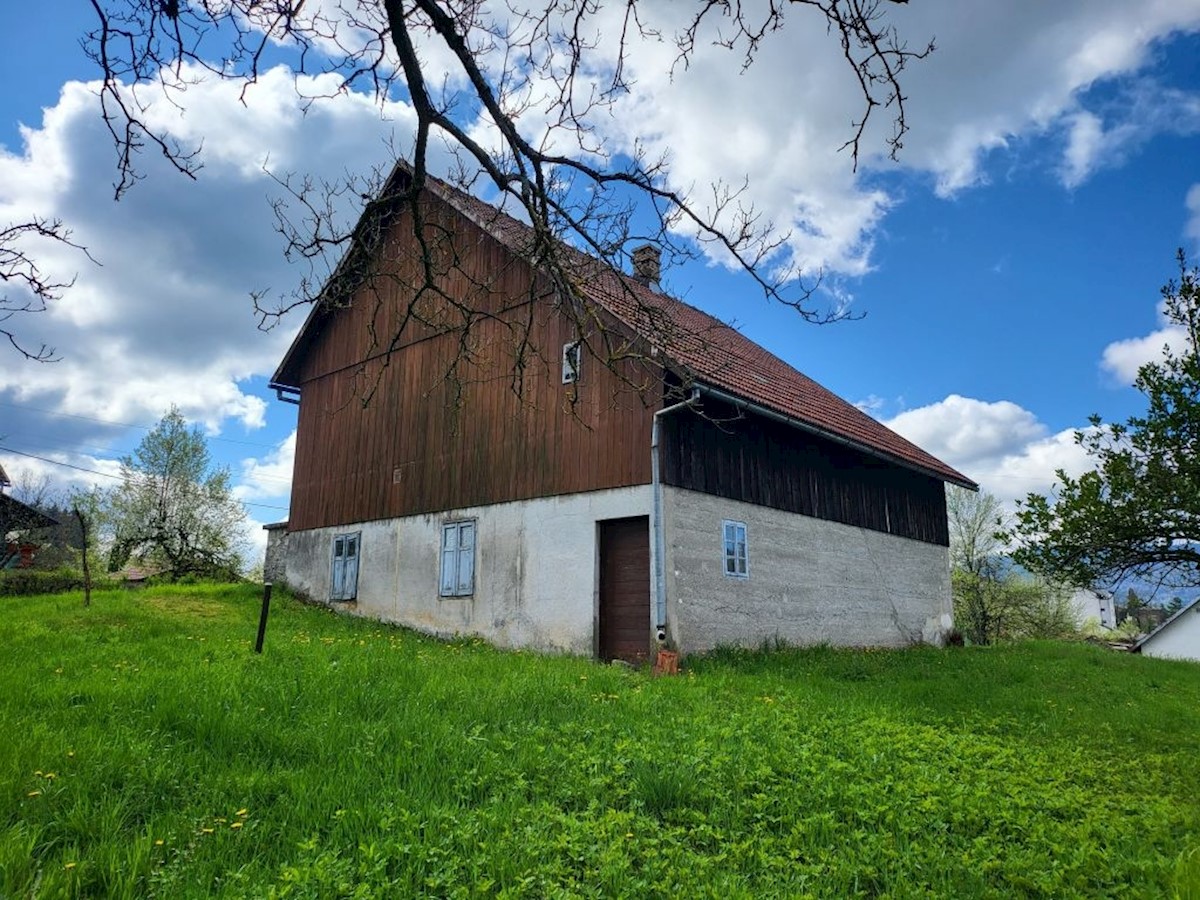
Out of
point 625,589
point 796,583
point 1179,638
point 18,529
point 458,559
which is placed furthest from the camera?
point 1179,638

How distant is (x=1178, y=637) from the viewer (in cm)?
3841

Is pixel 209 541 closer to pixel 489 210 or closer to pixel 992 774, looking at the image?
pixel 489 210

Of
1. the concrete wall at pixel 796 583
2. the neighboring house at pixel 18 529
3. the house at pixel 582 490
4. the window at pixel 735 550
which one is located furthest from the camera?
the neighboring house at pixel 18 529

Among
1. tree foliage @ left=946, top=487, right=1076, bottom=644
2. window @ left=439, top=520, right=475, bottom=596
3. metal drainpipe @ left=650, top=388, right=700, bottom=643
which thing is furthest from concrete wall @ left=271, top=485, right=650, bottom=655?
tree foliage @ left=946, top=487, right=1076, bottom=644

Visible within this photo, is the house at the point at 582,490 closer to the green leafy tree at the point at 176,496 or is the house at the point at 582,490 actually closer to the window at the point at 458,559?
the window at the point at 458,559

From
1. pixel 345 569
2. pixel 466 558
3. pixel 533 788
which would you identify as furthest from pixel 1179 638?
pixel 533 788

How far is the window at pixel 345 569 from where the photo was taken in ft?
57.7

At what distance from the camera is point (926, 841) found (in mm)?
4812

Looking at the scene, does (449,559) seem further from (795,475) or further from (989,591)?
(989,591)

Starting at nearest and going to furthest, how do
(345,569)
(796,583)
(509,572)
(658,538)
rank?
(658,538) → (509,572) → (796,583) → (345,569)

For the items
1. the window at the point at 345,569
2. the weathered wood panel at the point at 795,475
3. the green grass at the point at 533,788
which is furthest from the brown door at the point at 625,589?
the window at the point at 345,569

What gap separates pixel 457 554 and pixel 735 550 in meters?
5.45

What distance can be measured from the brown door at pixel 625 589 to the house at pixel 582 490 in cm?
3

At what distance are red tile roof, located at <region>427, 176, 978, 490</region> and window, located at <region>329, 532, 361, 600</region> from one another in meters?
7.94
